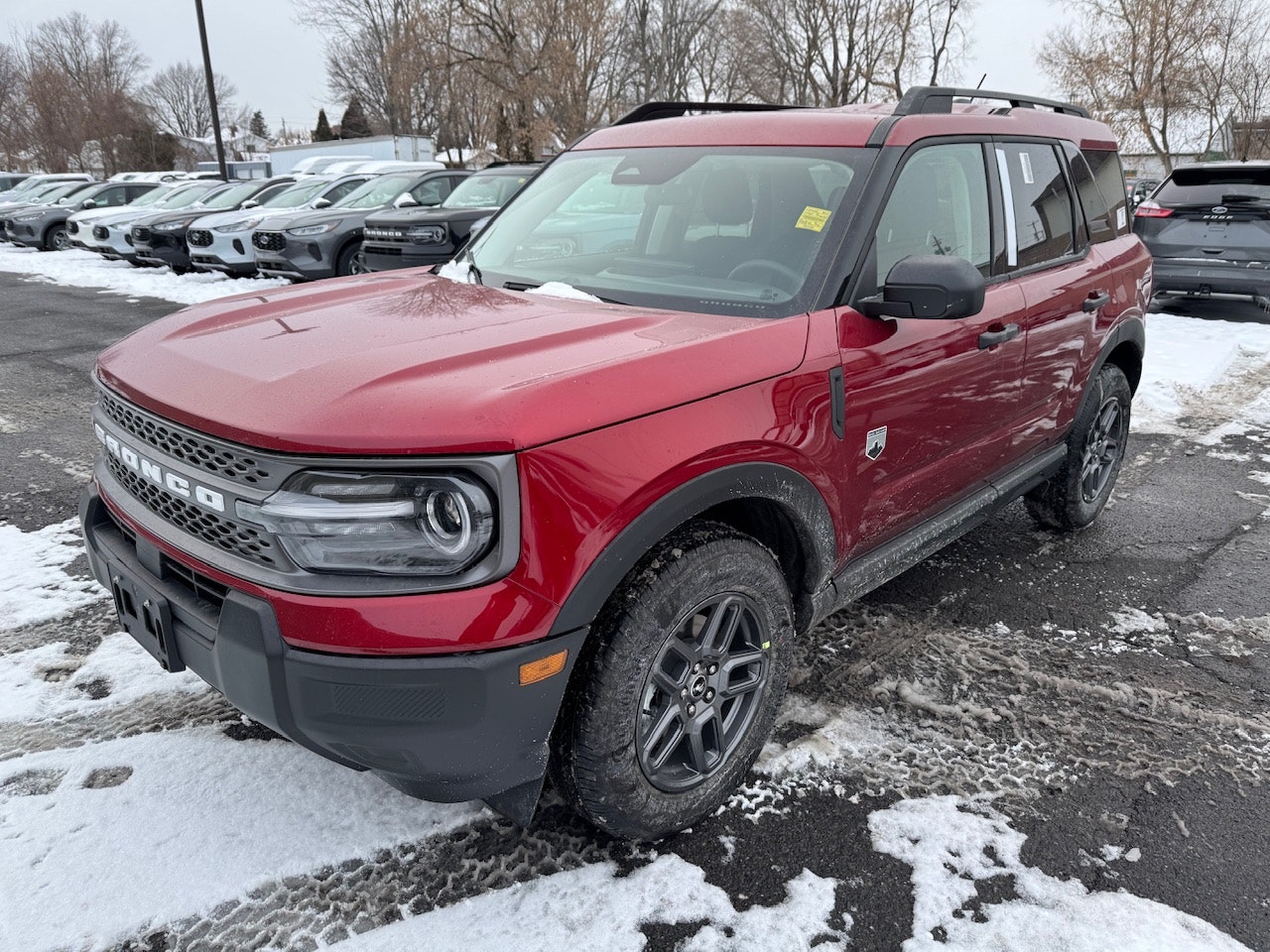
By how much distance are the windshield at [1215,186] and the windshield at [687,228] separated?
8.85 m

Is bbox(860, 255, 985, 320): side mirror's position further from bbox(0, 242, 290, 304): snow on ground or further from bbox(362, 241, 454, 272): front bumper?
bbox(0, 242, 290, 304): snow on ground

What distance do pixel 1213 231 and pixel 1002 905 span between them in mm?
9671

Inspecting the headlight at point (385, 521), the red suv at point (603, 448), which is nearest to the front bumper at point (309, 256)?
the red suv at point (603, 448)

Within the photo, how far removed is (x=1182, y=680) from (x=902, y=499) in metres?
1.24

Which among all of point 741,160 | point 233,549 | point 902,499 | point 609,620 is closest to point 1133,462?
point 902,499

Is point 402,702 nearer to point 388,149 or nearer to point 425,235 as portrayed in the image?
point 425,235

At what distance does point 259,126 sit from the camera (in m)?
102

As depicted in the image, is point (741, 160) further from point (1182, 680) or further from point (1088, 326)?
point (1182, 680)

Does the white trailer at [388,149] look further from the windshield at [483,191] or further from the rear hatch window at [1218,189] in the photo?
the rear hatch window at [1218,189]

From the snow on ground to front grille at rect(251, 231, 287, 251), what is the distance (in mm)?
499

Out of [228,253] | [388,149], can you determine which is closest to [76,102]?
[388,149]

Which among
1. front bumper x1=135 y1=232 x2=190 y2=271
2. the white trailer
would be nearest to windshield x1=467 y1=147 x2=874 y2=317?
front bumper x1=135 y1=232 x2=190 y2=271

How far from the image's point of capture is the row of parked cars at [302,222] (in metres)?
10.6

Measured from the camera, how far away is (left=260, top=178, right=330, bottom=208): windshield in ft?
50.3
